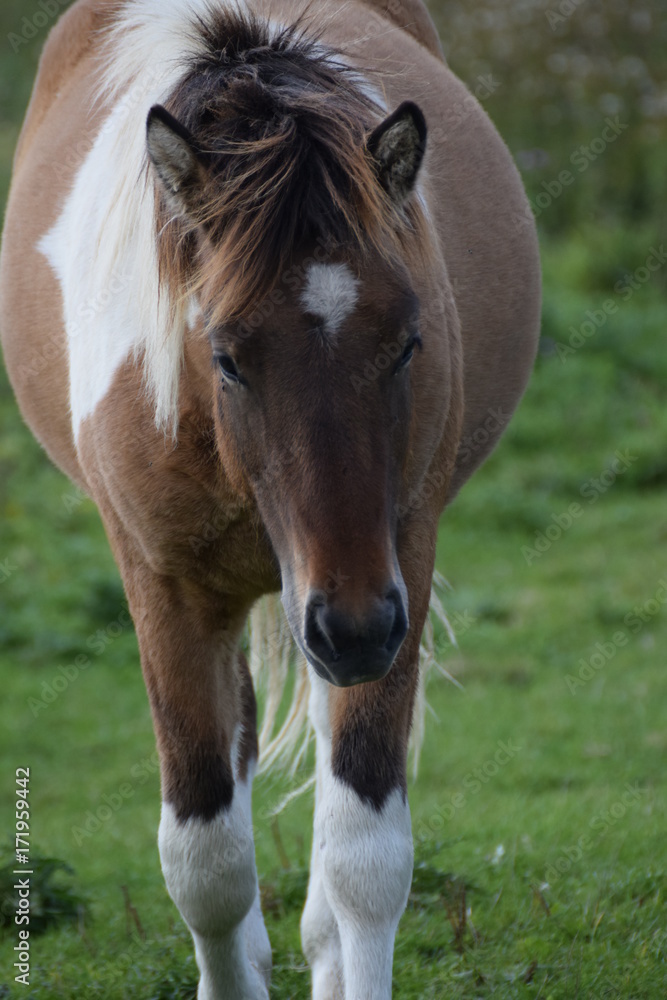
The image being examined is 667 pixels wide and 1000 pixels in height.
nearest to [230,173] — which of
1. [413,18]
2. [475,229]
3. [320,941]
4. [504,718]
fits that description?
[475,229]

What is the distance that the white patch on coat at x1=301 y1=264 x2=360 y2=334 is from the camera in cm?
244

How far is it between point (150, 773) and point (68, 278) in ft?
10.9

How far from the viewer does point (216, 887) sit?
3076 mm

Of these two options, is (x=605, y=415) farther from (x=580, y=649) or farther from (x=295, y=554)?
(x=295, y=554)

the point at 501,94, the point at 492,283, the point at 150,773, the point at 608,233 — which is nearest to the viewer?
the point at 492,283

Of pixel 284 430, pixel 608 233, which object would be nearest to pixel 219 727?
pixel 284 430

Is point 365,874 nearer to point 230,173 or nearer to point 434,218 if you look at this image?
point 230,173

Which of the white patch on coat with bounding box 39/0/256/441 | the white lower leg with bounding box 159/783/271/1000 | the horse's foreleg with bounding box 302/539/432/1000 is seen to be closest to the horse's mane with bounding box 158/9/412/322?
the white patch on coat with bounding box 39/0/256/441

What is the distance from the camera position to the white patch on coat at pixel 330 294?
2.44 metres

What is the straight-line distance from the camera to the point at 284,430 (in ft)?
8.03

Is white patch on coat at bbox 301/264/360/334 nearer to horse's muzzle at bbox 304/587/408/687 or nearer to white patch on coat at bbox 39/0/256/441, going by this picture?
white patch on coat at bbox 39/0/256/441

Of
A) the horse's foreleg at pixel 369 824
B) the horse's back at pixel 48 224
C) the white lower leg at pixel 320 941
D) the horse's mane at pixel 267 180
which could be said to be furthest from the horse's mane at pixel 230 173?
the white lower leg at pixel 320 941

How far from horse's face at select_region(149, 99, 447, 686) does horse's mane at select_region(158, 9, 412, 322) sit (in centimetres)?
4

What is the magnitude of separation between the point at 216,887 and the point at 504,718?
3.36 metres
